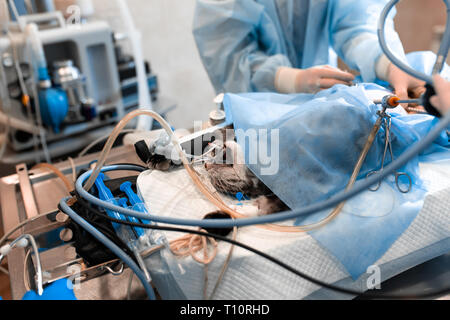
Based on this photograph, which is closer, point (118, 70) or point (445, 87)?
point (445, 87)

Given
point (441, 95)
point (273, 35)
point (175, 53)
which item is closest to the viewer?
point (441, 95)

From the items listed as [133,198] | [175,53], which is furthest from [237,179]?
[175,53]

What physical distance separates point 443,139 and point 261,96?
428 mm

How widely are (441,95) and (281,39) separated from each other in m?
0.86

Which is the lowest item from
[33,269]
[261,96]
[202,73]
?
[202,73]

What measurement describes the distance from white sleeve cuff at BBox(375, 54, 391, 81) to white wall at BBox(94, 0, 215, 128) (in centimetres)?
131

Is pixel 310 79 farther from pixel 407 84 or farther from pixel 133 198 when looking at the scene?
pixel 133 198

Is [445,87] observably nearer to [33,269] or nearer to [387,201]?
[387,201]

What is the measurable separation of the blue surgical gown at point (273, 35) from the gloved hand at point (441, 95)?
565mm

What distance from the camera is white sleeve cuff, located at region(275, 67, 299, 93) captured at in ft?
3.57

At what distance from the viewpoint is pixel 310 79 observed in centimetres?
100

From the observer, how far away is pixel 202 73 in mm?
2508
